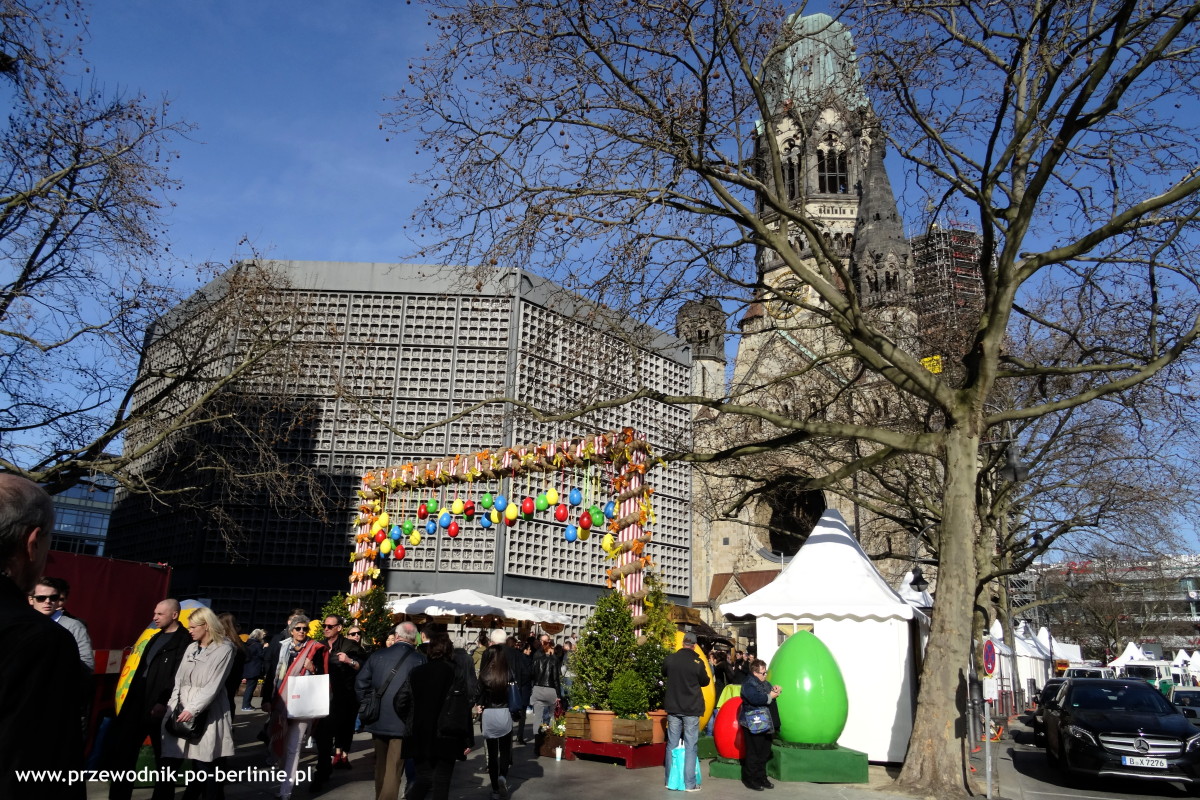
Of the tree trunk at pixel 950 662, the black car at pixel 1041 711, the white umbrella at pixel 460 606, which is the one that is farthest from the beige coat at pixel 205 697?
the black car at pixel 1041 711

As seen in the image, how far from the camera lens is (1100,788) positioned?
11859 mm

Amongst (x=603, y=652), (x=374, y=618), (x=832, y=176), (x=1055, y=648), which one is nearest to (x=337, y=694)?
(x=603, y=652)

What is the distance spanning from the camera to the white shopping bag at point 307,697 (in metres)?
7.59

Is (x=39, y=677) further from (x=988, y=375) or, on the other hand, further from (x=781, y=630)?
(x=781, y=630)

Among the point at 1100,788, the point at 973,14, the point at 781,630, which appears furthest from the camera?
the point at 781,630

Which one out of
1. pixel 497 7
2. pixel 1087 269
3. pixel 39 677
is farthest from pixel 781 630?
pixel 39 677

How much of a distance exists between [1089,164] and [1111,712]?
312 inches

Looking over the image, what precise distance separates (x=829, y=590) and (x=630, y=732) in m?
3.86

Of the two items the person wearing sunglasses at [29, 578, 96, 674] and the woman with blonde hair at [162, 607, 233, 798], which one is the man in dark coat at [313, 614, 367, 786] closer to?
the woman with blonde hair at [162, 607, 233, 798]

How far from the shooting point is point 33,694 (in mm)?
1886

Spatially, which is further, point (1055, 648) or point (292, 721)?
point (1055, 648)

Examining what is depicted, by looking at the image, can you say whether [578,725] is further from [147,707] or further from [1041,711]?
[1041,711]

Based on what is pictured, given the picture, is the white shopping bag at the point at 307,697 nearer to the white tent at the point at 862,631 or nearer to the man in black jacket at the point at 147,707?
the man in black jacket at the point at 147,707

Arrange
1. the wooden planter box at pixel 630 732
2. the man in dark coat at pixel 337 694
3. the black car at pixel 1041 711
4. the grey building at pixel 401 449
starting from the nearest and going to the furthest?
the man in dark coat at pixel 337 694, the wooden planter box at pixel 630 732, the black car at pixel 1041 711, the grey building at pixel 401 449
